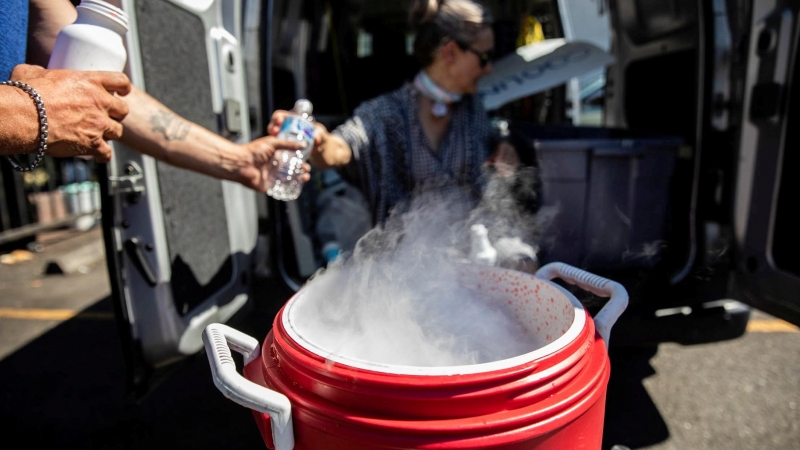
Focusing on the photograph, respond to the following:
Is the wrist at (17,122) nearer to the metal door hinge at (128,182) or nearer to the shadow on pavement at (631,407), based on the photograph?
the metal door hinge at (128,182)

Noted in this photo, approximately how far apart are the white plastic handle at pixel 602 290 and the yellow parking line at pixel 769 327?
8.55 ft

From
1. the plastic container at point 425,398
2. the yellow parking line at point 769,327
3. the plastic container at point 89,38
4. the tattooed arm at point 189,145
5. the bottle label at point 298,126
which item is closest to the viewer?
the plastic container at point 425,398

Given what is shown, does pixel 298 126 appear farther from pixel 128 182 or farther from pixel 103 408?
pixel 103 408

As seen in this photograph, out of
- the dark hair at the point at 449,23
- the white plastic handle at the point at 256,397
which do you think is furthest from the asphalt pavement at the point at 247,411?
the dark hair at the point at 449,23

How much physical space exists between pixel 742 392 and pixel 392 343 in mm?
2194

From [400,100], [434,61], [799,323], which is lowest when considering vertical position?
[799,323]

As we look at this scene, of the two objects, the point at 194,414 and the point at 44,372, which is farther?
the point at 44,372

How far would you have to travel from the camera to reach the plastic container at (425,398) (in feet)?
2.75

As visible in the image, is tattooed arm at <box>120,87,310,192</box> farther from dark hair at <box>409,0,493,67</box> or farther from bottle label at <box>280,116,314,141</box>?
dark hair at <box>409,0,493,67</box>

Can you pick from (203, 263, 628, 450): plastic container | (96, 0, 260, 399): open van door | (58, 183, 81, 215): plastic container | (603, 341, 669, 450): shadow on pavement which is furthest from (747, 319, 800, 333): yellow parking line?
(58, 183, 81, 215): plastic container

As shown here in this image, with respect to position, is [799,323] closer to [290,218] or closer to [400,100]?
[400,100]

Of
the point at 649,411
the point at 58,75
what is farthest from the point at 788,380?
the point at 58,75

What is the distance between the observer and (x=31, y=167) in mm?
1428

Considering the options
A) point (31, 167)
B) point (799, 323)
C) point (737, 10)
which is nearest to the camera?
point (31, 167)
